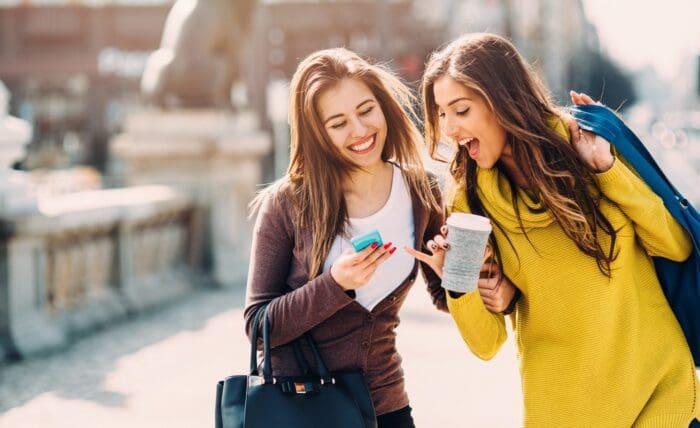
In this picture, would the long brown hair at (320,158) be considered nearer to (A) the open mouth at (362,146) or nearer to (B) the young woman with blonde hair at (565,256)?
(A) the open mouth at (362,146)

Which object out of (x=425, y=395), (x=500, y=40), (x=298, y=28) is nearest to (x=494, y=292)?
(x=500, y=40)

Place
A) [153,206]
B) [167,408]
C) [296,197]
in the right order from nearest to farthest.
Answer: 1. [296,197]
2. [167,408]
3. [153,206]

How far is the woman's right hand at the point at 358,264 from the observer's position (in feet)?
7.04

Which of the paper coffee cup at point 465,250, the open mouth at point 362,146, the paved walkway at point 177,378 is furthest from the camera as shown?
the paved walkway at point 177,378

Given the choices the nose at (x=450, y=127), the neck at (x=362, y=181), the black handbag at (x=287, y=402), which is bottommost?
the black handbag at (x=287, y=402)

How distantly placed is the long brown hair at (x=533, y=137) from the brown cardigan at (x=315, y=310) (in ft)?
1.39

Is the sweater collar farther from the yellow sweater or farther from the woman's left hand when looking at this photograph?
the woman's left hand

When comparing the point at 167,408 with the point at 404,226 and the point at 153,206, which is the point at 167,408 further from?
the point at 153,206

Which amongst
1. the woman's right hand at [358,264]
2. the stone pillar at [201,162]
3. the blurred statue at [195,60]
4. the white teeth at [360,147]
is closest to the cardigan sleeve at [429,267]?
the white teeth at [360,147]

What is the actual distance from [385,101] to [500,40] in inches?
17.0

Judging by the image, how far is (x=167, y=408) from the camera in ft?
15.6

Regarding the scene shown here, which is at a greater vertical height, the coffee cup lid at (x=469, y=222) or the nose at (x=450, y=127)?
the nose at (x=450, y=127)

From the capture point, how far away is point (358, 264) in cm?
216

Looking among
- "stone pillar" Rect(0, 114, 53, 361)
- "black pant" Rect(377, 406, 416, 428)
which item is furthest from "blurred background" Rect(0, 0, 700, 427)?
"black pant" Rect(377, 406, 416, 428)
